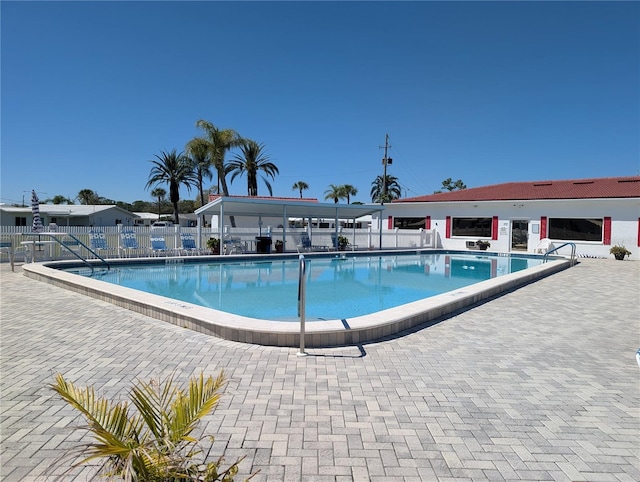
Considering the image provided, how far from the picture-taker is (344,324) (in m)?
5.20

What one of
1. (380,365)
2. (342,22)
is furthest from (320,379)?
(342,22)

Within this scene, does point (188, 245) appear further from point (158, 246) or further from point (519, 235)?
point (519, 235)

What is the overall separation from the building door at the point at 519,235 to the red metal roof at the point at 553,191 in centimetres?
172

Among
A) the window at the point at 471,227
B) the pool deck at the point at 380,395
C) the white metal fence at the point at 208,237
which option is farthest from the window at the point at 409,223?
the pool deck at the point at 380,395

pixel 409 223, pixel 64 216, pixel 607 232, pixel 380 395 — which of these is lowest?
pixel 380 395

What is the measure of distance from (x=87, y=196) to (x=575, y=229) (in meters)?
78.1

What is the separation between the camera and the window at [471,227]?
2444cm

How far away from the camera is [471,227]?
81.8 ft

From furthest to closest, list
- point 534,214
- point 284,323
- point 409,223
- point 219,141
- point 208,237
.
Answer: point 219,141 < point 409,223 < point 534,214 < point 208,237 < point 284,323

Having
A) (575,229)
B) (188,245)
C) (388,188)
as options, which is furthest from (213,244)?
(388,188)

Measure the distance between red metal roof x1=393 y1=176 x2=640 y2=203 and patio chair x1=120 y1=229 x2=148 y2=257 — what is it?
18.7 meters

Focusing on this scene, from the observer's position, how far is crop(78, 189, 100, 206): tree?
70.5 m

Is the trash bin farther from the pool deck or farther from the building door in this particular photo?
the building door

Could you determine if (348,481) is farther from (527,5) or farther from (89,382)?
(527,5)
